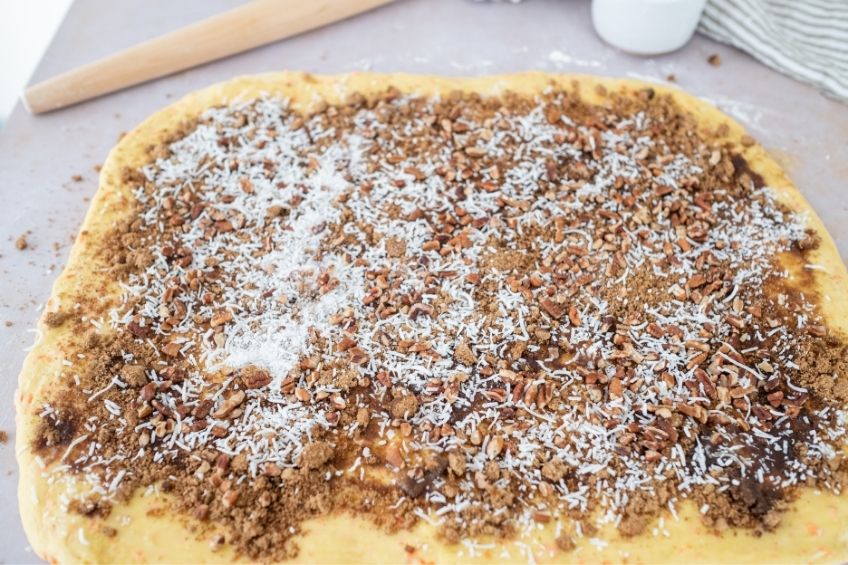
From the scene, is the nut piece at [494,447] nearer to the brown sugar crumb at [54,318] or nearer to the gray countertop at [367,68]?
the brown sugar crumb at [54,318]

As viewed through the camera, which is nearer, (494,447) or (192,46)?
(494,447)

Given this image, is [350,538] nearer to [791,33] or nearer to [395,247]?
[395,247]

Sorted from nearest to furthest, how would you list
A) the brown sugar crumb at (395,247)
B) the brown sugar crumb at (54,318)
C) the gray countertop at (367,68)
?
the brown sugar crumb at (54,318) < the brown sugar crumb at (395,247) < the gray countertop at (367,68)

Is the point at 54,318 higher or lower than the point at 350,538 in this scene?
higher

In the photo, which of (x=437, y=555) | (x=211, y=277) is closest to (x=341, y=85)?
(x=211, y=277)

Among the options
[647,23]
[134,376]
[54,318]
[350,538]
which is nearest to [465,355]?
[350,538]

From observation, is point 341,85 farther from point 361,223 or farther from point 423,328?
point 423,328

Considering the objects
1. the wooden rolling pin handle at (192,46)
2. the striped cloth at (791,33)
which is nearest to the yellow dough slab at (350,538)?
the wooden rolling pin handle at (192,46)
